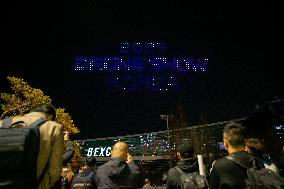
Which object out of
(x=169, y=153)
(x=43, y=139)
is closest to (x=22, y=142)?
(x=43, y=139)

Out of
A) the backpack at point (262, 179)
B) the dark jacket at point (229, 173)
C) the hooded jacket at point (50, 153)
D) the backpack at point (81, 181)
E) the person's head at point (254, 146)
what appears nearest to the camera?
the hooded jacket at point (50, 153)

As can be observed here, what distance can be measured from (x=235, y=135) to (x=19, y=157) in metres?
2.57

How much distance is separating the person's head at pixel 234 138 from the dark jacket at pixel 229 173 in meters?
0.13

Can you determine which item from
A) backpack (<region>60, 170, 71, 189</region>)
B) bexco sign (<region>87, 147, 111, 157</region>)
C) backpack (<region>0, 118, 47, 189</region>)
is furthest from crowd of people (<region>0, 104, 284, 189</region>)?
bexco sign (<region>87, 147, 111, 157</region>)

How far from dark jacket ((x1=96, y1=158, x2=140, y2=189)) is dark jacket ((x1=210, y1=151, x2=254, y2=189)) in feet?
5.59

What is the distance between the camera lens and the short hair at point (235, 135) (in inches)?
152

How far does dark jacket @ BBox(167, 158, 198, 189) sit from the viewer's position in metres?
5.01

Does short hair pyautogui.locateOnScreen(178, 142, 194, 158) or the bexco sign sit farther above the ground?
short hair pyautogui.locateOnScreen(178, 142, 194, 158)

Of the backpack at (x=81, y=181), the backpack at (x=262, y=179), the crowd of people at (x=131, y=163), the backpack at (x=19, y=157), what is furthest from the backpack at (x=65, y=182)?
the backpack at (x=262, y=179)

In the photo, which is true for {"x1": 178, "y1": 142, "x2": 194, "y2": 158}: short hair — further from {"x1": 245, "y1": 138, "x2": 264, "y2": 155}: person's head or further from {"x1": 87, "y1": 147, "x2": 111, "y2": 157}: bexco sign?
{"x1": 87, "y1": 147, "x2": 111, "y2": 157}: bexco sign

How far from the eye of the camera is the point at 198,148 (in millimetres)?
36906

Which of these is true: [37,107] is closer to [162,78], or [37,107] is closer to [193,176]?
[193,176]

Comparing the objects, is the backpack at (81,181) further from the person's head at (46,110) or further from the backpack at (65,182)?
the person's head at (46,110)

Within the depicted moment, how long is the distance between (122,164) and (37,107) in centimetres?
198
